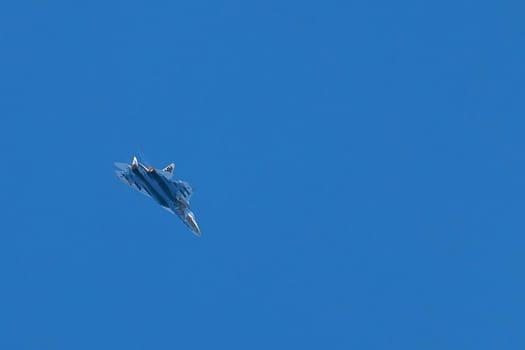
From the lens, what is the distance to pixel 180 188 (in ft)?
513

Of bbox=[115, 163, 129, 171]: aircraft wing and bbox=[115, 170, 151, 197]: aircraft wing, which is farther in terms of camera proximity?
bbox=[115, 170, 151, 197]: aircraft wing

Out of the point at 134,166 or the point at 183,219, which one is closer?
the point at 134,166

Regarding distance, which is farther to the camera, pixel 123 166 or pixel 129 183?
pixel 129 183

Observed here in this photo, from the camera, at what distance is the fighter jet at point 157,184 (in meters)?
155

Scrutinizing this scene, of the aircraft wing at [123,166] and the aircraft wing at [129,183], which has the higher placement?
the aircraft wing at [123,166]

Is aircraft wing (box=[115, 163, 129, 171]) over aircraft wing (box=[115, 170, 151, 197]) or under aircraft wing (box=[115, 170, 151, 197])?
over

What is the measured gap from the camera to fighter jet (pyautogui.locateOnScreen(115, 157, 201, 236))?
509ft

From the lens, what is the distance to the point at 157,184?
155500mm

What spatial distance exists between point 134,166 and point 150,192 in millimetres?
4317

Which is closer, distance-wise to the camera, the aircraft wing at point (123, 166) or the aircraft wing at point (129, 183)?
the aircraft wing at point (123, 166)

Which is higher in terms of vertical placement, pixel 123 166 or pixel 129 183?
pixel 123 166

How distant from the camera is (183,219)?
16550cm
